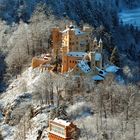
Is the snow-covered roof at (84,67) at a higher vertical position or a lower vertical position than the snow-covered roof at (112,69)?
higher

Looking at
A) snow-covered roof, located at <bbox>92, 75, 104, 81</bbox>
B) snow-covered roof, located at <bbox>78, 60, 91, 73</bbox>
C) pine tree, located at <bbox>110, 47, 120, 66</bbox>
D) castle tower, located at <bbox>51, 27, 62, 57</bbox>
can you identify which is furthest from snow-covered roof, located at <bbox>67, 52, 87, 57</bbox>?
pine tree, located at <bbox>110, 47, 120, 66</bbox>

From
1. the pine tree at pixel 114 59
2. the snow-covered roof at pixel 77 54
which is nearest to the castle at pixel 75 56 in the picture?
the snow-covered roof at pixel 77 54

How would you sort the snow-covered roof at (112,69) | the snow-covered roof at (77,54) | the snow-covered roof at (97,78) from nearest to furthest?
the snow-covered roof at (97,78)
the snow-covered roof at (77,54)
the snow-covered roof at (112,69)

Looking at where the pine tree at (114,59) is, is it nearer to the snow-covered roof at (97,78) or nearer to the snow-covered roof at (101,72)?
the snow-covered roof at (101,72)

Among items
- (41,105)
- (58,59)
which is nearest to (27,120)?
(41,105)

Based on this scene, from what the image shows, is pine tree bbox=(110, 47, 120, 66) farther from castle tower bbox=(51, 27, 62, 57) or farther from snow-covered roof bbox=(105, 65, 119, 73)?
castle tower bbox=(51, 27, 62, 57)

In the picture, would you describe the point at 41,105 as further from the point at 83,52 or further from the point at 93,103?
the point at 83,52

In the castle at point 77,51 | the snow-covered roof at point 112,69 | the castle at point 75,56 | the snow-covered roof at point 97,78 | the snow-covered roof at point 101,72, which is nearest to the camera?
the snow-covered roof at point 97,78

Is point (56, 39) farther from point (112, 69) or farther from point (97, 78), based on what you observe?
point (97, 78)

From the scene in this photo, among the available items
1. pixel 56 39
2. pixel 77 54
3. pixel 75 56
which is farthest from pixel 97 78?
pixel 56 39
